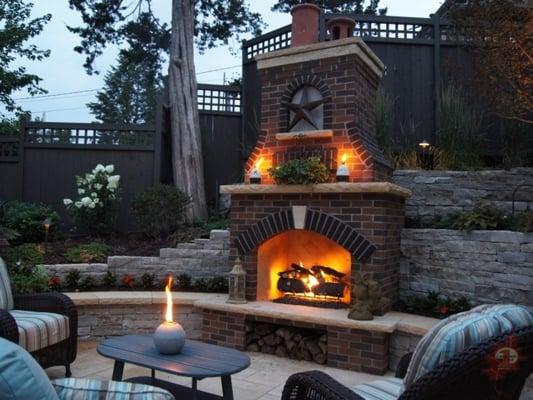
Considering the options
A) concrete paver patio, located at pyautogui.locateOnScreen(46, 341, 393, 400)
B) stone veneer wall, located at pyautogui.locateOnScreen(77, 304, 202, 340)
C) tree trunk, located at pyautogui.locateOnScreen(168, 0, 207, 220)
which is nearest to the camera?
concrete paver patio, located at pyautogui.locateOnScreen(46, 341, 393, 400)

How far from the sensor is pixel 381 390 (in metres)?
2.40

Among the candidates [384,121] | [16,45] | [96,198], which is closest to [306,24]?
[384,121]

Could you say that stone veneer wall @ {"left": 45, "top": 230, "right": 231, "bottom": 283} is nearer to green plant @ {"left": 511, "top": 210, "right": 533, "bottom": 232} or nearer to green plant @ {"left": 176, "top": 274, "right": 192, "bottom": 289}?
green plant @ {"left": 176, "top": 274, "right": 192, "bottom": 289}

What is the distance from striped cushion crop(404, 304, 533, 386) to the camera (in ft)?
5.79

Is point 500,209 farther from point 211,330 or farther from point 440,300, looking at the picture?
point 211,330

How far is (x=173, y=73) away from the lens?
7.86m

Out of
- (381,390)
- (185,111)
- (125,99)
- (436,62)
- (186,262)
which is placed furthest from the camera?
(125,99)

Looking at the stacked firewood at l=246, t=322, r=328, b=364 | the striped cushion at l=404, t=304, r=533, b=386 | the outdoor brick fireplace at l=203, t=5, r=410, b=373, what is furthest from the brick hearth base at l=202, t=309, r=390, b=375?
the striped cushion at l=404, t=304, r=533, b=386

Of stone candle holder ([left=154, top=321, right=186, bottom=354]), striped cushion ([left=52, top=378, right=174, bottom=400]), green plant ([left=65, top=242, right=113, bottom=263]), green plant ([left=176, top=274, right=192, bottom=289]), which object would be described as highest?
striped cushion ([left=52, top=378, right=174, bottom=400])

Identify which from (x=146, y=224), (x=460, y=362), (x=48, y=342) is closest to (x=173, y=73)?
(x=146, y=224)

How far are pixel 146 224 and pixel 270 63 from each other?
2808mm

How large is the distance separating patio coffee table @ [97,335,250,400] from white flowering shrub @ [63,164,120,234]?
378 cm

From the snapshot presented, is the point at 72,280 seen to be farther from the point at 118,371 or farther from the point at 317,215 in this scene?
the point at 317,215

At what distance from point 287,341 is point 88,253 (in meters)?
2.85
